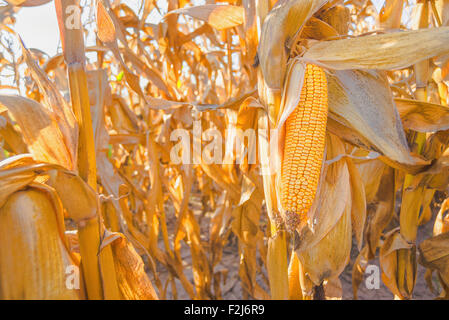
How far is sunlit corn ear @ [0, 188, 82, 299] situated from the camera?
862 millimetres

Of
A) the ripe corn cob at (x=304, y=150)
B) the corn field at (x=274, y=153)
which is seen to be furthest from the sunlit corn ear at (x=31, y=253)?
the ripe corn cob at (x=304, y=150)

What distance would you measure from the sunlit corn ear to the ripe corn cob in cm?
74

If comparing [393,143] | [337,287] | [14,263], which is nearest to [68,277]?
[14,263]

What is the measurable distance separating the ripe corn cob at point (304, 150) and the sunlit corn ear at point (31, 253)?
2.43 feet

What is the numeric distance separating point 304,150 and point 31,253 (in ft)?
3.00

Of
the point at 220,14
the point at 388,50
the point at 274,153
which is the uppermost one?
the point at 220,14

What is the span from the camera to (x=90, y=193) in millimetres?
983

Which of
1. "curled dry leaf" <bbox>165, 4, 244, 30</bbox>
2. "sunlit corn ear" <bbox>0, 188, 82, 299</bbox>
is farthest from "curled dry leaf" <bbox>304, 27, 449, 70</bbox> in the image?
"sunlit corn ear" <bbox>0, 188, 82, 299</bbox>

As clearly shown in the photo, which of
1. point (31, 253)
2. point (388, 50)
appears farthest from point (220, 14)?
point (31, 253)

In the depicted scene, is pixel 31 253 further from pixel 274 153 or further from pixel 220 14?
pixel 220 14

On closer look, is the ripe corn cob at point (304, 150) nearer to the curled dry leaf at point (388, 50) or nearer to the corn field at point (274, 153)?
the corn field at point (274, 153)

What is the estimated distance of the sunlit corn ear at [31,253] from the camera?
862 mm

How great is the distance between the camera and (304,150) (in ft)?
3.79
